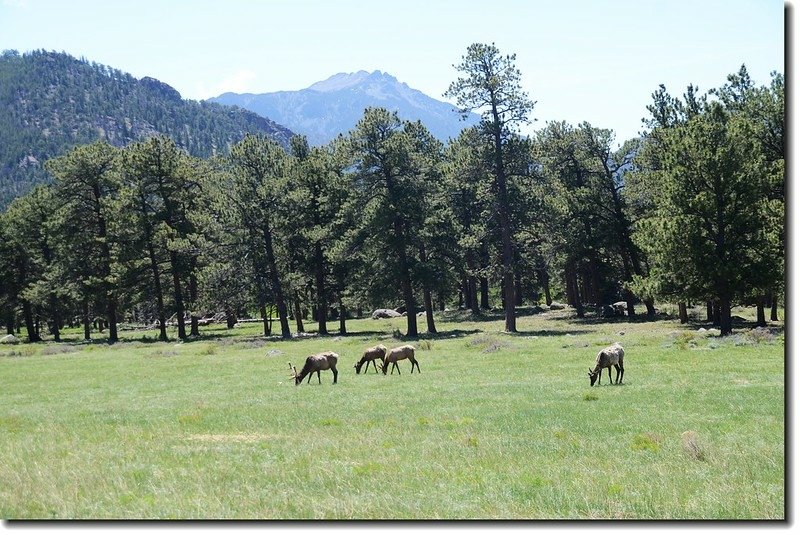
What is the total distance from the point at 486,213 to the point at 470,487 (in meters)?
A: 41.8

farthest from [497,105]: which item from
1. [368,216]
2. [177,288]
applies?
[177,288]

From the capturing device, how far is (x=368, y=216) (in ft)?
167

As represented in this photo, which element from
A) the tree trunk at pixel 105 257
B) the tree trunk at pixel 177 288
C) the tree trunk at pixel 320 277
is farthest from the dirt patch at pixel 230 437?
the tree trunk at pixel 105 257

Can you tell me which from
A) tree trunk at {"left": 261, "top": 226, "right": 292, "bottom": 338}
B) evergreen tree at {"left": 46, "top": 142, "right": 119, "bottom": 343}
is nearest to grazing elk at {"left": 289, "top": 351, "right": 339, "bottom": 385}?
tree trunk at {"left": 261, "top": 226, "right": 292, "bottom": 338}

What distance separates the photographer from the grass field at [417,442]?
9594mm

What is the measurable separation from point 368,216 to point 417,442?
1468 inches

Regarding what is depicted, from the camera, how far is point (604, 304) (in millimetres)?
63344

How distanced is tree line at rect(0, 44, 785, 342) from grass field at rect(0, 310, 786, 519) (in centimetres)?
1970

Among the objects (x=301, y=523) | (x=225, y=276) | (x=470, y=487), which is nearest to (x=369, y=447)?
(x=470, y=487)

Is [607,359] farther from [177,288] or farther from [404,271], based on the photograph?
[177,288]

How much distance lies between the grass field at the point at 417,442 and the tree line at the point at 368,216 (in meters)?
19.7

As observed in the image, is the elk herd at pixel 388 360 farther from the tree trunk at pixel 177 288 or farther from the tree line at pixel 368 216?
the tree trunk at pixel 177 288

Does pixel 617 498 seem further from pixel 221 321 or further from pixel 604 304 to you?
pixel 221 321

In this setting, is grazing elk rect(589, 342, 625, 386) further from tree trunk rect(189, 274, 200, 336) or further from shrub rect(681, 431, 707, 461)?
tree trunk rect(189, 274, 200, 336)
